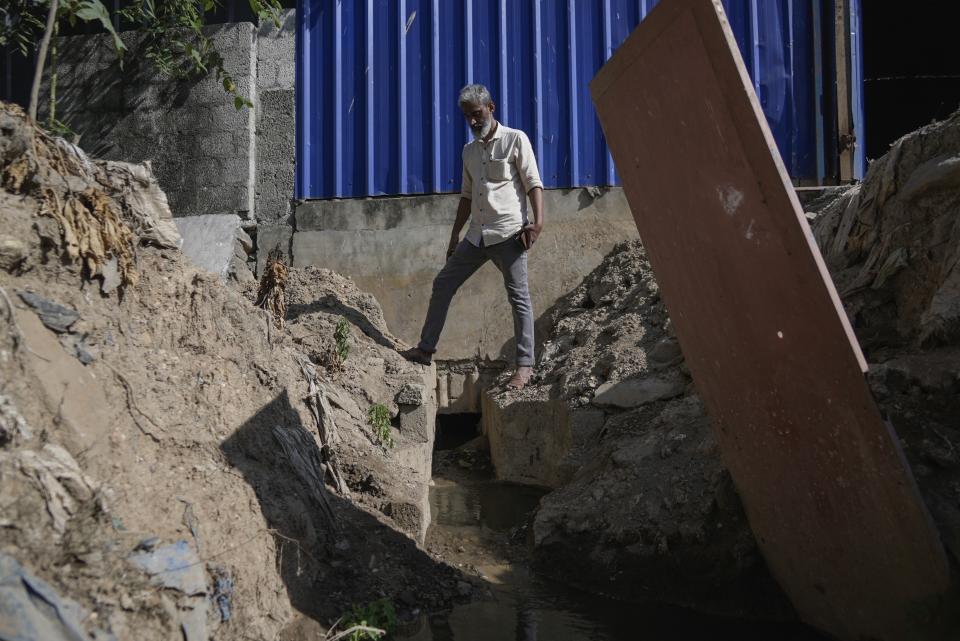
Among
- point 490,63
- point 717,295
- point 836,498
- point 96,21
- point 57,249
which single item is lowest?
point 836,498

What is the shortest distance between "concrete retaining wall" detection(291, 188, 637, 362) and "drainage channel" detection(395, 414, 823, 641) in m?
1.53

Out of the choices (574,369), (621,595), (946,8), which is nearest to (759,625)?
(621,595)

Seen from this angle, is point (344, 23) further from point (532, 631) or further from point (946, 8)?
point (946, 8)

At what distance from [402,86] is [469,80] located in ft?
1.77

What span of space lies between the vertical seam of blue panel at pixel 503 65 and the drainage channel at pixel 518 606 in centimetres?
308

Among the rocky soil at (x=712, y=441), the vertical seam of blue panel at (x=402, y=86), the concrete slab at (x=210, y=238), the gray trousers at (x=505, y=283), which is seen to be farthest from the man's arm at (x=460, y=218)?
the concrete slab at (x=210, y=238)

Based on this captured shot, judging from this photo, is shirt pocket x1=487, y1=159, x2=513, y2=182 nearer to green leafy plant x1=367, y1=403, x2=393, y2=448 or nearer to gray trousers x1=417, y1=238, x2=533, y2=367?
gray trousers x1=417, y1=238, x2=533, y2=367

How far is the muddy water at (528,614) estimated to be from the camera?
2.95 meters

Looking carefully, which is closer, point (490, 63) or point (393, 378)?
point (393, 378)

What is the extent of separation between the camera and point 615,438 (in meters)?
4.41

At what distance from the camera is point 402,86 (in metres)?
6.21

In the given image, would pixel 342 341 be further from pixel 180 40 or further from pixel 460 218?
pixel 180 40

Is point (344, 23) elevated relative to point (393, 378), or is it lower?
elevated

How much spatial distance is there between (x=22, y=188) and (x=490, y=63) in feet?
13.2
